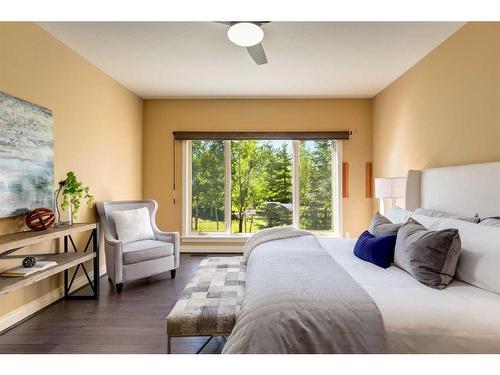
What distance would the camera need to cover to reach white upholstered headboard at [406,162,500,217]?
2.10 m

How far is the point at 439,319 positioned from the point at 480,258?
55cm

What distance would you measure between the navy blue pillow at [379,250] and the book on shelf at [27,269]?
2.45 m

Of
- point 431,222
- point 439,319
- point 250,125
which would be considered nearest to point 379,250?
point 431,222

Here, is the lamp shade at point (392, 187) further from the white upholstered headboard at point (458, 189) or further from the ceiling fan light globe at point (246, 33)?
the ceiling fan light globe at point (246, 33)

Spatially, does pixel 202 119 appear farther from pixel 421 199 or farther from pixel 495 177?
pixel 495 177

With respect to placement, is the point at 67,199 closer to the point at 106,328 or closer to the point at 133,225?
the point at 133,225

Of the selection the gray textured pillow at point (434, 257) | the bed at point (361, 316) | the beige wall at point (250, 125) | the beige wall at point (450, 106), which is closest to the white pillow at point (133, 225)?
the beige wall at point (250, 125)

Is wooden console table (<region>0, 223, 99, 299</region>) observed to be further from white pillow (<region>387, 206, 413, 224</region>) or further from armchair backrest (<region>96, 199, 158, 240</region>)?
white pillow (<region>387, 206, 413, 224</region>)

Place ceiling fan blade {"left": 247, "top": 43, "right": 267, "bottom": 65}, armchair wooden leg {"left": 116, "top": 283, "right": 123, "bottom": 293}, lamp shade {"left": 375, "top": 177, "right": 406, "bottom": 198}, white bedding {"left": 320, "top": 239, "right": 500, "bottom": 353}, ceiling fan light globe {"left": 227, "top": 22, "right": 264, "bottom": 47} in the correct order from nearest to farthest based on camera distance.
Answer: white bedding {"left": 320, "top": 239, "right": 500, "bottom": 353}, ceiling fan light globe {"left": 227, "top": 22, "right": 264, "bottom": 47}, ceiling fan blade {"left": 247, "top": 43, "right": 267, "bottom": 65}, armchair wooden leg {"left": 116, "top": 283, "right": 123, "bottom": 293}, lamp shade {"left": 375, "top": 177, "right": 406, "bottom": 198}

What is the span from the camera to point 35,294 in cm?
259

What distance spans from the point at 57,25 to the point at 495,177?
377cm

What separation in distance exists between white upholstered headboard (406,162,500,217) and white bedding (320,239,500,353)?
0.95 m

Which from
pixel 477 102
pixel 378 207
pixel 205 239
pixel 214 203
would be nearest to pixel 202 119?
pixel 214 203

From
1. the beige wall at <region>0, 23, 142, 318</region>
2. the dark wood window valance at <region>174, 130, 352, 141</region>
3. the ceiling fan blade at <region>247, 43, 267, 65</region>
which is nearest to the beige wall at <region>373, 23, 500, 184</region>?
the dark wood window valance at <region>174, 130, 352, 141</region>
